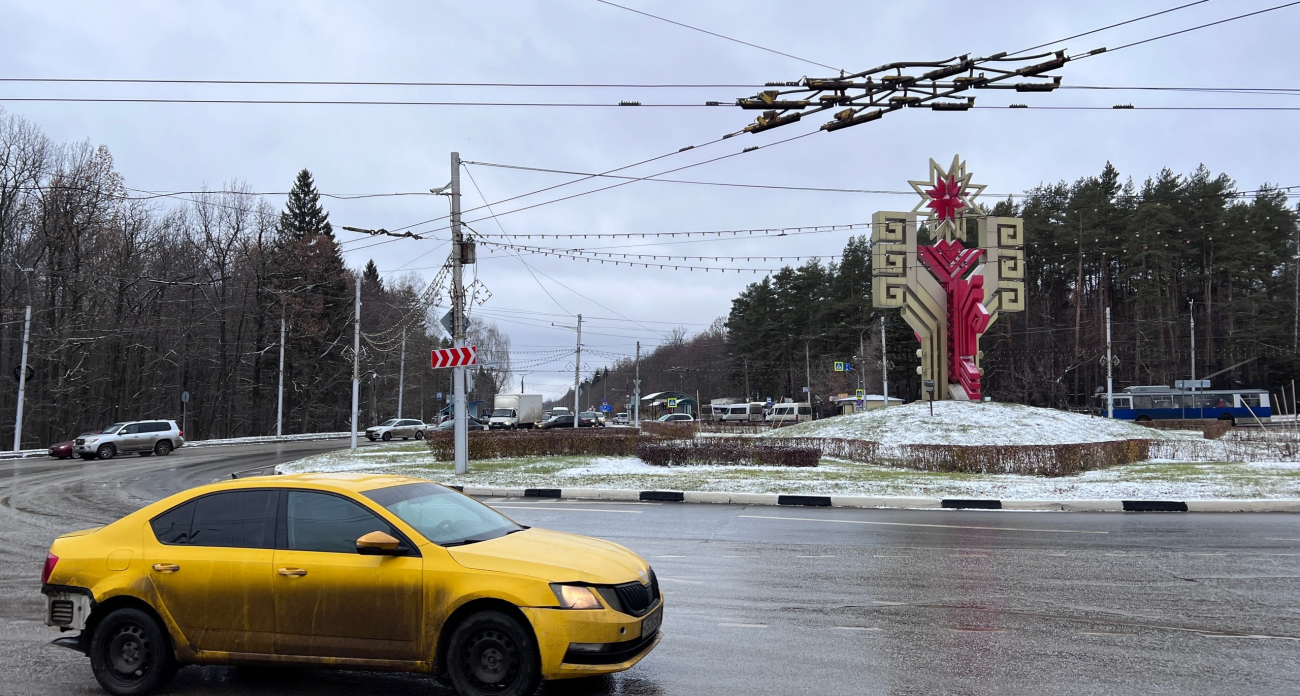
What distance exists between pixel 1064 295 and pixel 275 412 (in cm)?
6722

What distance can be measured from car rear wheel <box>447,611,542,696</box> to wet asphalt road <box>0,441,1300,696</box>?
0.56 metres

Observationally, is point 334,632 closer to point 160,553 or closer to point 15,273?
point 160,553

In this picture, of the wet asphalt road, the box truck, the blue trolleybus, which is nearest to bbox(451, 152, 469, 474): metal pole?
the wet asphalt road

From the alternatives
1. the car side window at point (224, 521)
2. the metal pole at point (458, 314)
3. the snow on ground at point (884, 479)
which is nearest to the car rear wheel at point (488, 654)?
the car side window at point (224, 521)

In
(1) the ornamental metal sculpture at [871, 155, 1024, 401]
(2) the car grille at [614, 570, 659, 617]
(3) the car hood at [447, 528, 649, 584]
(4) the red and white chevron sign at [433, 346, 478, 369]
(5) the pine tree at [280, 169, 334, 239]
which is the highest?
(5) the pine tree at [280, 169, 334, 239]

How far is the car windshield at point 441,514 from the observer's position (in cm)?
553

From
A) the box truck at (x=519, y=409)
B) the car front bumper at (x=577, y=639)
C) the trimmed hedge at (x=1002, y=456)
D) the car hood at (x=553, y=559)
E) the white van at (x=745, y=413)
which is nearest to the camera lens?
the car front bumper at (x=577, y=639)

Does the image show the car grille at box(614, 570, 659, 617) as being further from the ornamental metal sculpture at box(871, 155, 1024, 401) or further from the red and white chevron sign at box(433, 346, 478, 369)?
the ornamental metal sculpture at box(871, 155, 1024, 401)

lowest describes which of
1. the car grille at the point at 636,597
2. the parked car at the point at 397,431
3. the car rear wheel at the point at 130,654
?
the parked car at the point at 397,431

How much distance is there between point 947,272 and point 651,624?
31.2m

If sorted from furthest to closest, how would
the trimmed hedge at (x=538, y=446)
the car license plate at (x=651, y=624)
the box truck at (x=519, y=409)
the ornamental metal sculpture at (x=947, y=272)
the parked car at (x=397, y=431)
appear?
the box truck at (x=519, y=409) < the parked car at (x=397, y=431) < the ornamental metal sculpture at (x=947, y=272) < the trimmed hedge at (x=538, y=446) < the car license plate at (x=651, y=624)

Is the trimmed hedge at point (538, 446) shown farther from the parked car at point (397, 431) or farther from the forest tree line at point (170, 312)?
the parked car at point (397, 431)

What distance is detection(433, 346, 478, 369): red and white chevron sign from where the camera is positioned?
70.0 ft

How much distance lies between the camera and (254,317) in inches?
2313
